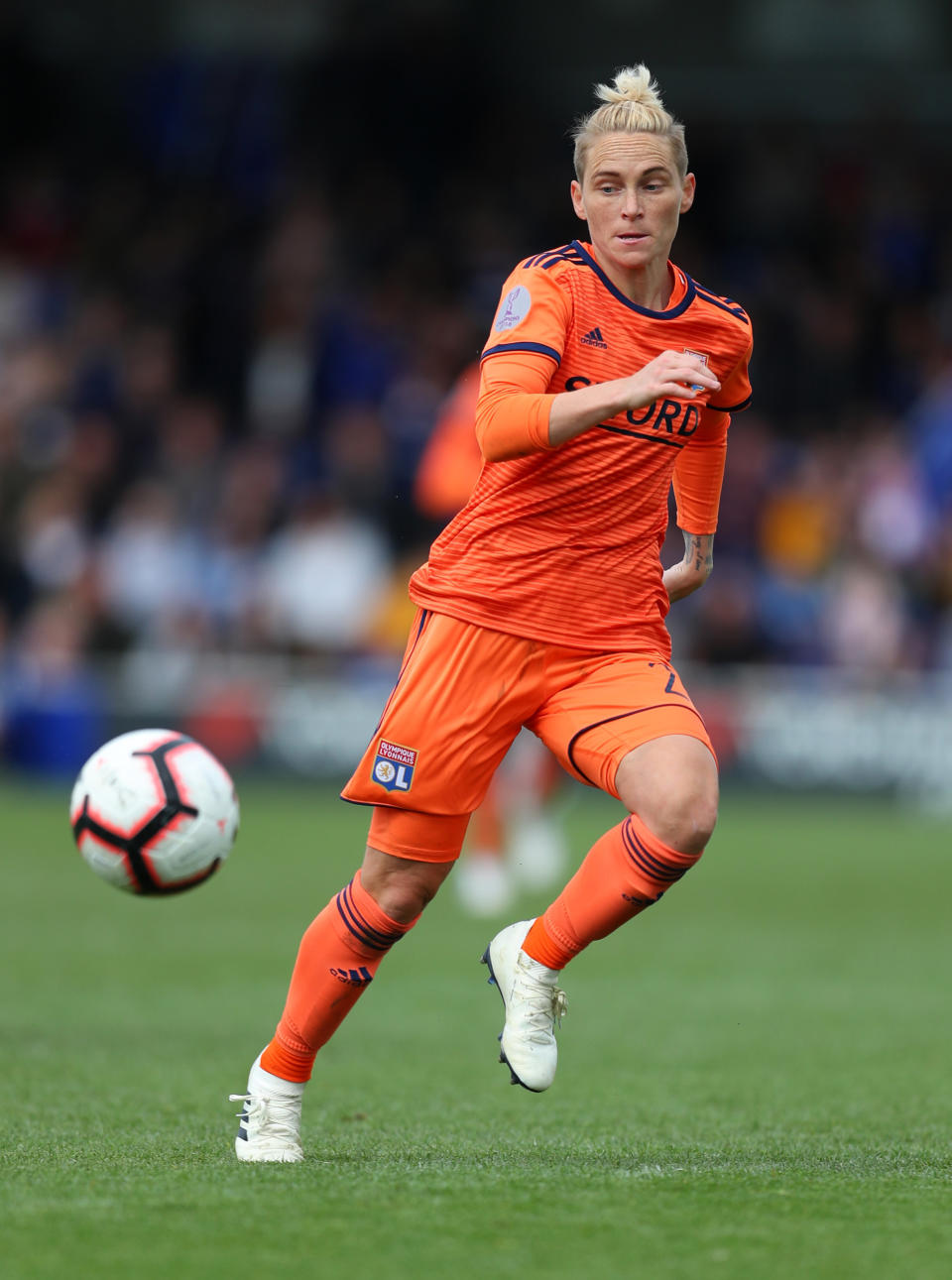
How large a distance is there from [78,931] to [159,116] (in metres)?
12.9

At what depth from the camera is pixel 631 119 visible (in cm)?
447

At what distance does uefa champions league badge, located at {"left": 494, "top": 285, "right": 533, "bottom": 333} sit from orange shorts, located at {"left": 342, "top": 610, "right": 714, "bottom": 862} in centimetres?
69

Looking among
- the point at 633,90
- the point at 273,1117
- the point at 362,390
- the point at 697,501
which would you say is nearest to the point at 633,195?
the point at 633,90

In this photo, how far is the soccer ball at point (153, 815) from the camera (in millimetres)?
5238

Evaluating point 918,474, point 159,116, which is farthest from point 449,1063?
point 159,116

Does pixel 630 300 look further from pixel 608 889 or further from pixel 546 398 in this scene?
pixel 608 889

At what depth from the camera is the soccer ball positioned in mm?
5238

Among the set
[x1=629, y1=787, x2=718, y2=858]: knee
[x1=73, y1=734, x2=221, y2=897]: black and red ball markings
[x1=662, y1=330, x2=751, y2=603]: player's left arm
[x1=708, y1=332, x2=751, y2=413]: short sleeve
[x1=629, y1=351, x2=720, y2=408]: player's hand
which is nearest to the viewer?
[x1=629, y1=351, x2=720, y2=408]: player's hand

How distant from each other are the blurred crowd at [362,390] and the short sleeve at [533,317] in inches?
436

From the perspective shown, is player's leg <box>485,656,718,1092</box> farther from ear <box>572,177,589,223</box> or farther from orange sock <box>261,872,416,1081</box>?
ear <box>572,177,589,223</box>

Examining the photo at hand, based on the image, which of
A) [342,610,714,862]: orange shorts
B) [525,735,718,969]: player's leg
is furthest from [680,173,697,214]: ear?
[525,735,718,969]: player's leg

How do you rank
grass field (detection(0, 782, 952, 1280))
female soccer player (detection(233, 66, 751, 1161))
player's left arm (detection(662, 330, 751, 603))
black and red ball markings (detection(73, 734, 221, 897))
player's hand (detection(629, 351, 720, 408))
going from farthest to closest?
black and red ball markings (detection(73, 734, 221, 897)) → player's left arm (detection(662, 330, 751, 603)) → female soccer player (detection(233, 66, 751, 1161)) → player's hand (detection(629, 351, 720, 408)) → grass field (detection(0, 782, 952, 1280))

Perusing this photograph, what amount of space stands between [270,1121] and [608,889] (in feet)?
3.15

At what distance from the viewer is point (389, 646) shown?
50.9 feet
